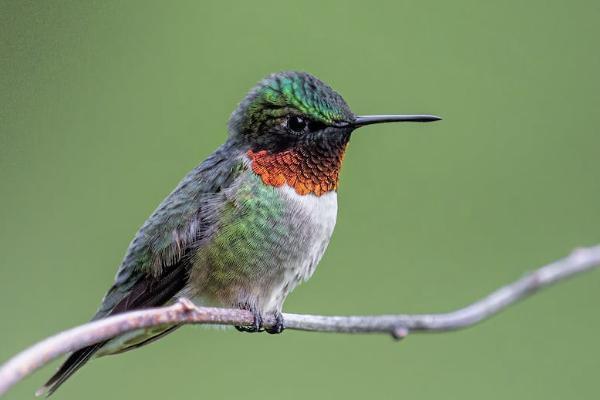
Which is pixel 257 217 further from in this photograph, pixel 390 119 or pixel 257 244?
pixel 390 119

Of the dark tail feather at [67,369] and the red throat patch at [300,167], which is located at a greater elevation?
the red throat patch at [300,167]

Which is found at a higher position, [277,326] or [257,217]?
[257,217]

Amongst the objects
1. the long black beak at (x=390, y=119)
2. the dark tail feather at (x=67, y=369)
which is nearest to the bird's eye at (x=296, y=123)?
the long black beak at (x=390, y=119)

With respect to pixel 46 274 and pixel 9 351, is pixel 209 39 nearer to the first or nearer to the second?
pixel 46 274

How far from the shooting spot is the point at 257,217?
2.76m

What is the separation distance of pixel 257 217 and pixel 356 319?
78 centimetres

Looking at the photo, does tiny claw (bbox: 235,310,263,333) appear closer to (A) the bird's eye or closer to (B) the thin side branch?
(B) the thin side branch

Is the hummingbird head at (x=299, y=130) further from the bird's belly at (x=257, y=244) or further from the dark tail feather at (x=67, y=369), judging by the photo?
the dark tail feather at (x=67, y=369)

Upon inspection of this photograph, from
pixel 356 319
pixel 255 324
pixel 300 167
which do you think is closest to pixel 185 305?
pixel 356 319

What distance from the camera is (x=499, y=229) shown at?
4.45 meters

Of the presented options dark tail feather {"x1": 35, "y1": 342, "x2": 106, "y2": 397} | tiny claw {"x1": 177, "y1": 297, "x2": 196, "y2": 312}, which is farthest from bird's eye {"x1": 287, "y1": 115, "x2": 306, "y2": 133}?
tiny claw {"x1": 177, "y1": 297, "x2": 196, "y2": 312}

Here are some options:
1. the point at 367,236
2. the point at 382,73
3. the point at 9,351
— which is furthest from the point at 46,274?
the point at 382,73

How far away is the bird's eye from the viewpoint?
275 cm

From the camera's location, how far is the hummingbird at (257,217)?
2.74 m
